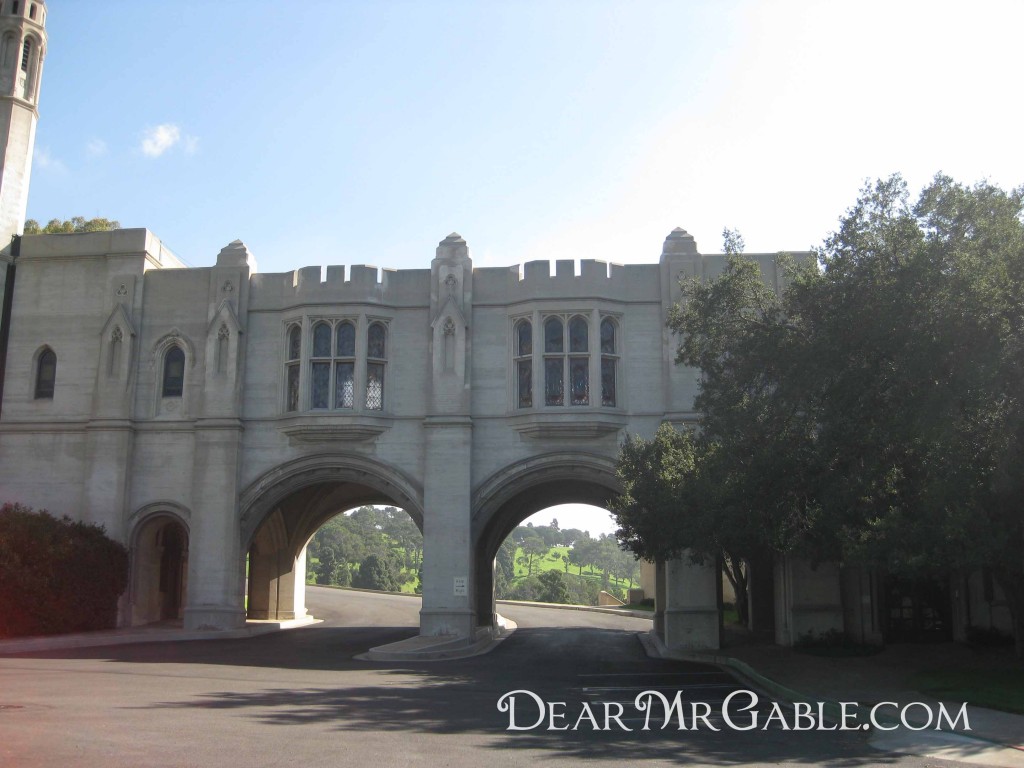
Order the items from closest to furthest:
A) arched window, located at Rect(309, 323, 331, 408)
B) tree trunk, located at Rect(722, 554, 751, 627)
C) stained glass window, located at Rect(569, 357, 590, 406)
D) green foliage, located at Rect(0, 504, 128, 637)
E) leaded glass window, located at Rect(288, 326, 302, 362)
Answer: green foliage, located at Rect(0, 504, 128, 637) < stained glass window, located at Rect(569, 357, 590, 406) < arched window, located at Rect(309, 323, 331, 408) < leaded glass window, located at Rect(288, 326, 302, 362) < tree trunk, located at Rect(722, 554, 751, 627)

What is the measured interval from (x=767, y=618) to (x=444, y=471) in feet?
37.6

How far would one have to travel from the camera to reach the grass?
1355 cm

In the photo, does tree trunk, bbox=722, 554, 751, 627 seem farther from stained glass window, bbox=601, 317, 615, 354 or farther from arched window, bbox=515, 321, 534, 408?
arched window, bbox=515, 321, 534, 408

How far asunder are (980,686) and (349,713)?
9646 millimetres

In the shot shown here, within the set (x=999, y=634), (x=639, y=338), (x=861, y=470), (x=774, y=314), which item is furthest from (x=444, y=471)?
(x=999, y=634)

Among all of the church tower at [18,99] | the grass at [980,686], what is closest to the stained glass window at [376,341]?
the church tower at [18,99]

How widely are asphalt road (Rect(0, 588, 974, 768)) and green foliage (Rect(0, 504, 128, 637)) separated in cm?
240

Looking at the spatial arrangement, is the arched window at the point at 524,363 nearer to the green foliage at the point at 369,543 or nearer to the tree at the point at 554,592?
the green foliage at the point at 369,543

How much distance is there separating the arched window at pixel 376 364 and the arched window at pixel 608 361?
19.8 ft

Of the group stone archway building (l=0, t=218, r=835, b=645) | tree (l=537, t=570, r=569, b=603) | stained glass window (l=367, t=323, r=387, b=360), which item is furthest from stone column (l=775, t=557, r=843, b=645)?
tree (l=537, t=570, r=569, b=603)

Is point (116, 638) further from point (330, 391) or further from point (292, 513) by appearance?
point (292, 513)

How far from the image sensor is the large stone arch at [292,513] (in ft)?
87.9

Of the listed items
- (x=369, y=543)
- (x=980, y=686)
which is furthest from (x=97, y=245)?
(x=369, y=543)

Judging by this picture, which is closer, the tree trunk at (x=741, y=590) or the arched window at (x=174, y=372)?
the arched window at (x=174, y=372)
